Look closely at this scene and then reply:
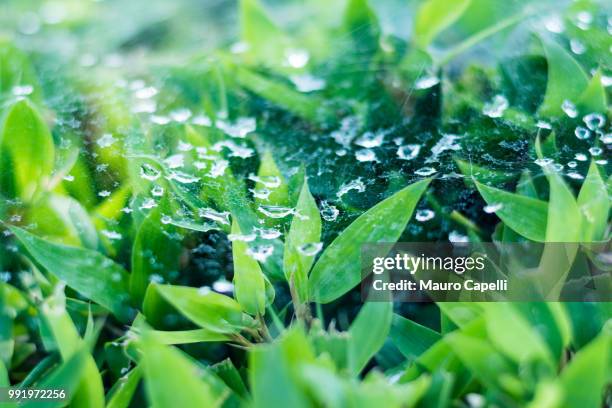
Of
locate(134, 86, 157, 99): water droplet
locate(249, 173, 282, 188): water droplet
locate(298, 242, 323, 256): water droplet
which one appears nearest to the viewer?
locate(298, 242, 323, 256): water droplet

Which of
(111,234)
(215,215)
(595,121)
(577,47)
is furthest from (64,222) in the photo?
(577,47)

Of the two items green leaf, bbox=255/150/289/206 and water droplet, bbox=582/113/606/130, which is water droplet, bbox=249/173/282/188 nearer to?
green leaf, bbox=255/150/289/206

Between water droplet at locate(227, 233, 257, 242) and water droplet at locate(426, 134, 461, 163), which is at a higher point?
water droplet at locate(227, 233, 257, 242)

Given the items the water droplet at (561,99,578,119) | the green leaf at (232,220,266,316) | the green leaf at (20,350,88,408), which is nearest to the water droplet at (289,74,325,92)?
the water droplet at (561,99,578,119)

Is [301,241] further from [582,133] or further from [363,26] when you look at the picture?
[363,26]

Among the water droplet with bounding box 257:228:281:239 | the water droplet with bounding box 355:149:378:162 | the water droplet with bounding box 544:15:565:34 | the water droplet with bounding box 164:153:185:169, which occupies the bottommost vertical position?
the water droplet with bounding box 355:149:378:162

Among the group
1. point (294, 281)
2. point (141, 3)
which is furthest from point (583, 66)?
point (141, 3)

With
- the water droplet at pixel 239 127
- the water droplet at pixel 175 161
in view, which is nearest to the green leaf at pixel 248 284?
the water droplet at pixel 175 161
